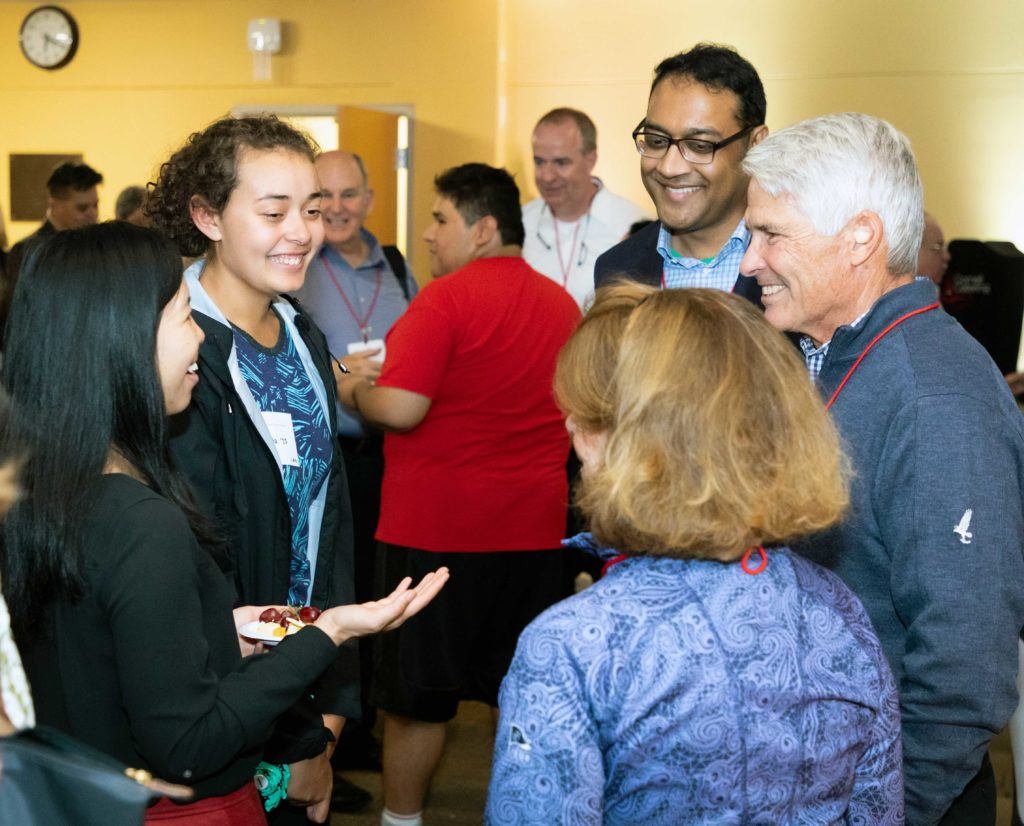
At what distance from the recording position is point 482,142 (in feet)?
23.7

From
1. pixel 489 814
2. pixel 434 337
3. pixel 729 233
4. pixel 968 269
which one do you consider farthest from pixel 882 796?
pixel 968 269

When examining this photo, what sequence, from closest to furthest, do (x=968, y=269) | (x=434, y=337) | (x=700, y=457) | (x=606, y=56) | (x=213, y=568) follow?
(x=700, y=457) < (x=213, y=568) < (x=434, y=337) < (x=968, y=269) < (x=606, y=56)

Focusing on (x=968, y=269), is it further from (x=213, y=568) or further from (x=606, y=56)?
(x=213, y=568)

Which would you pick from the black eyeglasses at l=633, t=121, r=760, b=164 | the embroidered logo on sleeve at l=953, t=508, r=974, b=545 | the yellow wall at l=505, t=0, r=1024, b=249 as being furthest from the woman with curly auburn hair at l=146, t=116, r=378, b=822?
the yellow wall at l=505, t=0, r=1024, b=249

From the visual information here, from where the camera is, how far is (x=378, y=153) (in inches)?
275

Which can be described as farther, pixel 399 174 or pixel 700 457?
pixel 399 174

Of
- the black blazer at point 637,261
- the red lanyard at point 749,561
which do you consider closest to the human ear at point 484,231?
the black blazer at point 637,261

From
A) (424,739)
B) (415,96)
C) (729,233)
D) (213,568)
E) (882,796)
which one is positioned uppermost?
(415,96)

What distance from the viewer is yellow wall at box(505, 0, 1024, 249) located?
20.8 ft

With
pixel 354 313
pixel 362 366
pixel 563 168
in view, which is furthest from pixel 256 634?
pixel 563 168

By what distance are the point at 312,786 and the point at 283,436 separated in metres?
0.62

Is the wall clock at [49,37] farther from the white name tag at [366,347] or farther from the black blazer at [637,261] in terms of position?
the black blazer at [637,261]

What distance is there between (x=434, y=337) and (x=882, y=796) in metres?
2.00

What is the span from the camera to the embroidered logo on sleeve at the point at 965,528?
4.84 ft
